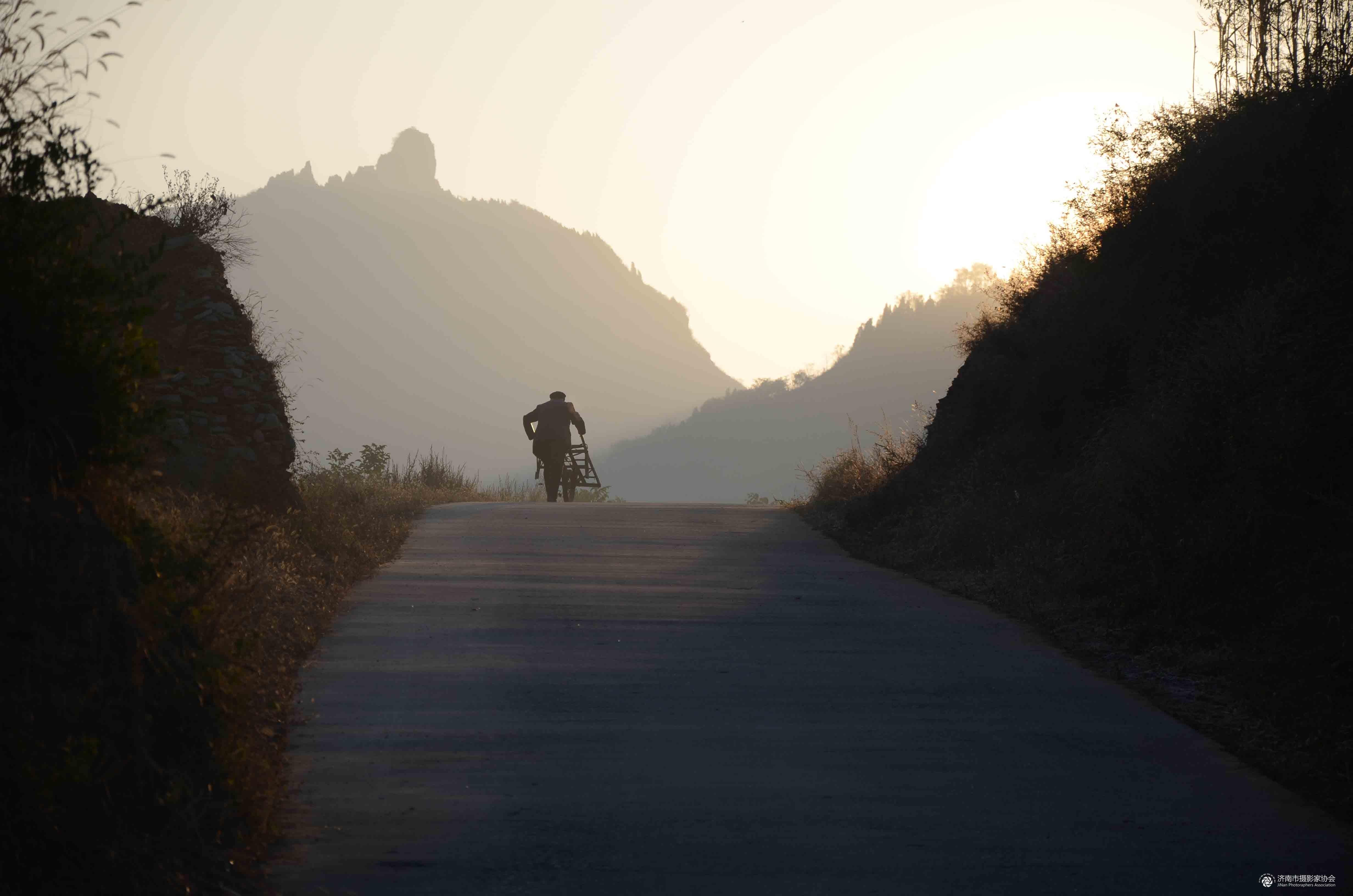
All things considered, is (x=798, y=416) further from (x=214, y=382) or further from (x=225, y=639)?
(x=225, y=639)

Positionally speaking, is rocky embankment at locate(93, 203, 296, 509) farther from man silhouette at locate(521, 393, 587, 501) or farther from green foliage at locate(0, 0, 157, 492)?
man silhouette at locate(521, 393, 587, 501)

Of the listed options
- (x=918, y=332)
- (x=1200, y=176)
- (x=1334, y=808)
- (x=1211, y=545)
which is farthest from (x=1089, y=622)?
(x=918, y=332)

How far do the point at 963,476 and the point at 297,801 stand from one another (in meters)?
10.5

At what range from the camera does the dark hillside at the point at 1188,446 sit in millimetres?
7555

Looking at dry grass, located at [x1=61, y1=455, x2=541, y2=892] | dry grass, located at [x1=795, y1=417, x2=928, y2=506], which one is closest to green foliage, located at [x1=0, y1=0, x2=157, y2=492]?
dry grass, located at [x1=61, y1=455, x2=541, y2=892]

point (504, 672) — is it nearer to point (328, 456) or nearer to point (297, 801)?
point (297, 801)

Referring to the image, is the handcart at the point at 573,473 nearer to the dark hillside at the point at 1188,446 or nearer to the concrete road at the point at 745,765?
→ the dark hillside at the point at 1188,446

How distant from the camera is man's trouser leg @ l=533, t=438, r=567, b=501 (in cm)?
2358

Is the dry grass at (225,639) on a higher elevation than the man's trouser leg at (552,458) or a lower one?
lower

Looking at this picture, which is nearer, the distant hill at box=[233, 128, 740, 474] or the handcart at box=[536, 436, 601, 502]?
the handcart at box=[536, 436, 601, 502]

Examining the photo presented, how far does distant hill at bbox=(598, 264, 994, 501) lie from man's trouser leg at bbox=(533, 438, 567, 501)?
36319mm

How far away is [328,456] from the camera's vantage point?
22.4m

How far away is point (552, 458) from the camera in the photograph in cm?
2367

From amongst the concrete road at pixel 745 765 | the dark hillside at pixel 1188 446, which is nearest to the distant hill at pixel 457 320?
the dark hillside at pixel 1188 446
